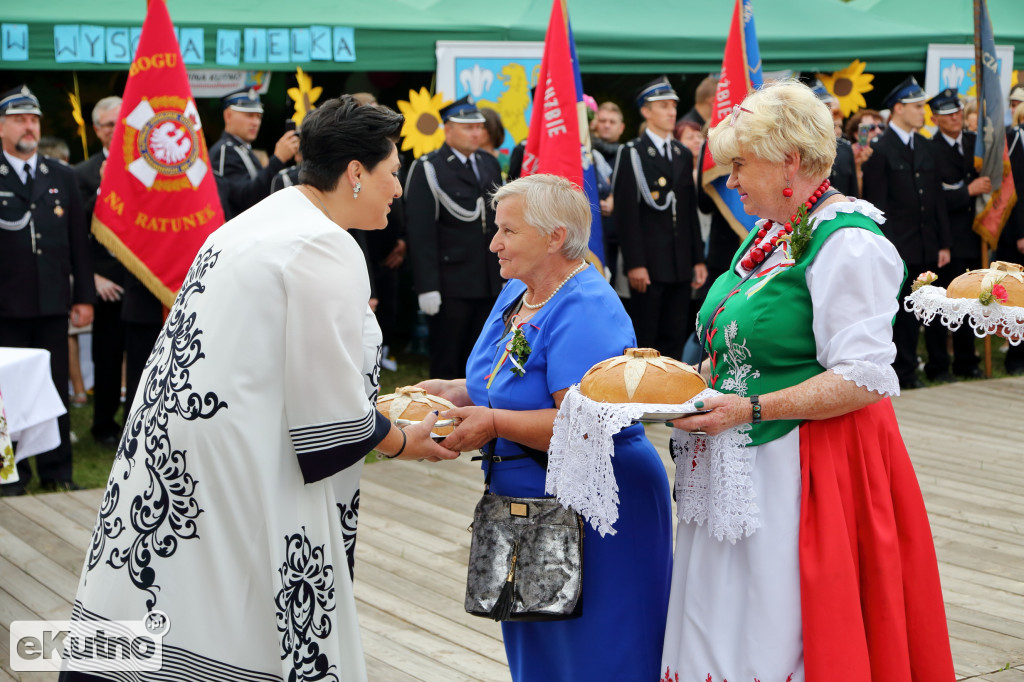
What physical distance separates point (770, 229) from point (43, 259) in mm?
4643

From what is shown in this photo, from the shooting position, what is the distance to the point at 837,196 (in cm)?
240

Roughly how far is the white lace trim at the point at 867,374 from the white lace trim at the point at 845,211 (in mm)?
324

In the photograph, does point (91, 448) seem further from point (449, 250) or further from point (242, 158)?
point (449, 250)

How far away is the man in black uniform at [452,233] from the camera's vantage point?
734cm

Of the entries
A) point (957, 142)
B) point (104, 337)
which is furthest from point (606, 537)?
point (957, 142)

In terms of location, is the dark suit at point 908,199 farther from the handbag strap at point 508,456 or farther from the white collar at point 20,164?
the handbag strap at point 508,456

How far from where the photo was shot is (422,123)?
27.3ft

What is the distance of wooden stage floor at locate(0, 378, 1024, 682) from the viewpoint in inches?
146

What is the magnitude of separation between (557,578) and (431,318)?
5.04 m

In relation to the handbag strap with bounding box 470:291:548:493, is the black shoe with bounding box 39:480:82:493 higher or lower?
lower

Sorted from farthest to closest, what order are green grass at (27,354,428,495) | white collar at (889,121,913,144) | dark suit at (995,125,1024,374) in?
1. dark suit at (995,125,1024,374)
2. white collar at (889,121,913,144)
3. green grass at (27,354,428,495)

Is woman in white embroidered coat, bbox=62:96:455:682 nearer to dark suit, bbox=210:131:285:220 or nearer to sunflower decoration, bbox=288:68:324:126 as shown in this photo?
dark suit, bbox=210:131:285:220

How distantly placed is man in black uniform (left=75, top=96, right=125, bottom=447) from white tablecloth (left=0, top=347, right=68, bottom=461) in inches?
78.1

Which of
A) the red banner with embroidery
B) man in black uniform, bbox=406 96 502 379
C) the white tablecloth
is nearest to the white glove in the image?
man in black uniform, bbox=406 96 502 379
